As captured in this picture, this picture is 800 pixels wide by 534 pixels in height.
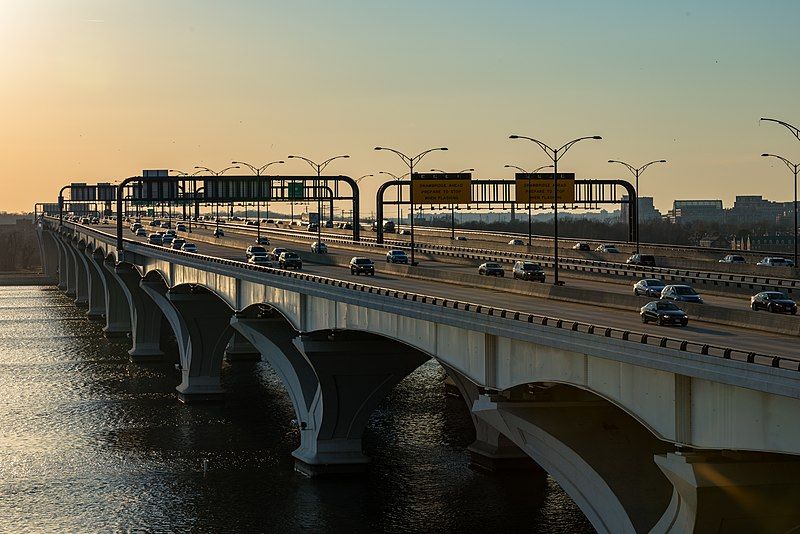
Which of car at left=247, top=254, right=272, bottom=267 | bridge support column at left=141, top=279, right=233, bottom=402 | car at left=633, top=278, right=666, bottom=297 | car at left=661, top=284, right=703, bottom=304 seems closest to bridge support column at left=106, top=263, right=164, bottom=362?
bridge support column at left=141, top=279, right=233, bottom=402

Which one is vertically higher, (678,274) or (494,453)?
(678,274)

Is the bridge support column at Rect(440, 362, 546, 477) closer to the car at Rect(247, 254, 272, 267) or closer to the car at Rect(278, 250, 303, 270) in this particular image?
the car at Rect(278, 250, 303, 270)

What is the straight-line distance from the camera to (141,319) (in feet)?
417

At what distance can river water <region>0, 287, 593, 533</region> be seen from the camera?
57.6 metres

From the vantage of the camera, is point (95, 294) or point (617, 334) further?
point (95, 294)

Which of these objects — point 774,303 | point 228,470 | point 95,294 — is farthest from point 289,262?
point 95,294

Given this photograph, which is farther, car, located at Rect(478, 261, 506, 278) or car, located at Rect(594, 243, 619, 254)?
car, located at Rect(594, 243, 619, 254)

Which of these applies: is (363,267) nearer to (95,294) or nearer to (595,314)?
(595,314)

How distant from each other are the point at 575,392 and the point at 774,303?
12988 millimetres

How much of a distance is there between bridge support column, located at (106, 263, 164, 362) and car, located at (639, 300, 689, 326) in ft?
277

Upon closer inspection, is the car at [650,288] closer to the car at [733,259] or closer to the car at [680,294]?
the car at [680,294]

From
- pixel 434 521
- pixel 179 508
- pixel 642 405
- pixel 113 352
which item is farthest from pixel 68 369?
pixel 642 405

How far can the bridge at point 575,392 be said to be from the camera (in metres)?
30.6

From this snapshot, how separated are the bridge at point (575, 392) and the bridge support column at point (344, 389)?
8 centimetres
